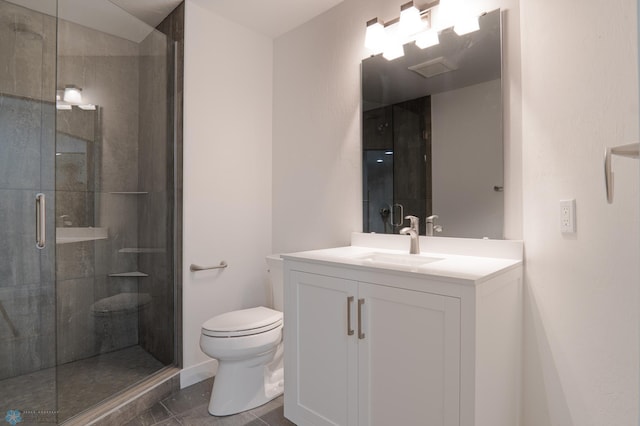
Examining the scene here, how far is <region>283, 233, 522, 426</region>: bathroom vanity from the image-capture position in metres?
1.11

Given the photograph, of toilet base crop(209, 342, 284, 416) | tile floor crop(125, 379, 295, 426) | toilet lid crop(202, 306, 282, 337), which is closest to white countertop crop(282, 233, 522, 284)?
toilet lid crop(202, 306, 282, 337)

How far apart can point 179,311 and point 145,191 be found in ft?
2.72

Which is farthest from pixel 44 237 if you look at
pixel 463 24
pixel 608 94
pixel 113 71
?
pixel 608 94

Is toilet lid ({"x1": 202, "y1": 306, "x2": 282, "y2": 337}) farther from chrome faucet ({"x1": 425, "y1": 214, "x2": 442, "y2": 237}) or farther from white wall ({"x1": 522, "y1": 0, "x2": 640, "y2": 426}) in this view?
white wall ({"x1": 522, "y1": 0, "x2": 640, "y2": 426})

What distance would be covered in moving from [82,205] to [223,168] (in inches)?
34.3

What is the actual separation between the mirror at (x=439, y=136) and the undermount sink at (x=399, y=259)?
18 cm

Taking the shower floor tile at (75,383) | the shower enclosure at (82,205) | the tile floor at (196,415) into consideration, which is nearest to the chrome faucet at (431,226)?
the tile floor at (196,415)

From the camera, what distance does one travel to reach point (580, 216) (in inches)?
49.9

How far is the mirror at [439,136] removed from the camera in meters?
1.54

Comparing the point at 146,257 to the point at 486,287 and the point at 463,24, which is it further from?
the point at 463,24

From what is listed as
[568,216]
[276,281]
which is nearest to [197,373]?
[276,281]

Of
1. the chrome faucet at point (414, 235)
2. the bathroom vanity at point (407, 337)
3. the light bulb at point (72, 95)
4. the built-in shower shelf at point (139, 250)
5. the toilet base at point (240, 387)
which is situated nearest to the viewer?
the bathroom vanity at point (407, 337)

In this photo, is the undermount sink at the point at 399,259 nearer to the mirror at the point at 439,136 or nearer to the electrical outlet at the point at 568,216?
the mirror at the point at 439,136

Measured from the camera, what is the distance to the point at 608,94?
46.9 inches
